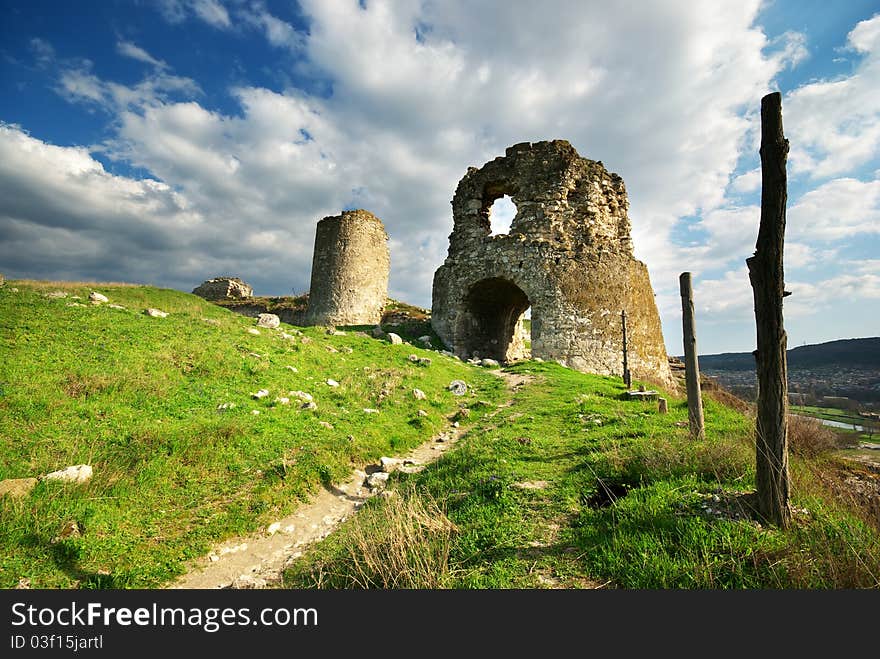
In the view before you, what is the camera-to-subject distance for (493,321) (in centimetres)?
2156

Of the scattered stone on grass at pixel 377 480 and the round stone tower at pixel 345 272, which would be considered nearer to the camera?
the scattered stone on grass at pixel 377 480

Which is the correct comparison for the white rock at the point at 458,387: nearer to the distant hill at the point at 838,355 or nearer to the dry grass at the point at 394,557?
the dry grass at the point at 394,557

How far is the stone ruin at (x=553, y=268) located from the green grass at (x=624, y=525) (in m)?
10.7

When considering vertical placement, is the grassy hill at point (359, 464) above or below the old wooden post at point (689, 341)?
below

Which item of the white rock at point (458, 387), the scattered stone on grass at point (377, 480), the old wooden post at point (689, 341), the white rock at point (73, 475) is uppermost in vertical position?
the old wooden post at point (689, 341)

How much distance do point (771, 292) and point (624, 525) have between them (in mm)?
2575

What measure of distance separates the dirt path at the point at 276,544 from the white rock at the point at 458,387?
5454 millimetres

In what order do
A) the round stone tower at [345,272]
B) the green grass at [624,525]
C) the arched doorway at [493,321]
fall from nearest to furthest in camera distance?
the green grass at [624,525]
the arched doorway at [493,321]
the round stone tower at [345,272]

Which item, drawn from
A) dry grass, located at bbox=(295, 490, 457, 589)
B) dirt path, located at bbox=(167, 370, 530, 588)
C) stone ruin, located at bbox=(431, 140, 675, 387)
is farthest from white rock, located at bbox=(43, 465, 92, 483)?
stone ruin, located at bbox=(431, 140, 675, 387)

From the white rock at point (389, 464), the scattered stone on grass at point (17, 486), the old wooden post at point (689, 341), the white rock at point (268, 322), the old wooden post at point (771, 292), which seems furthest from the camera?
the white rock at point (268, 322)

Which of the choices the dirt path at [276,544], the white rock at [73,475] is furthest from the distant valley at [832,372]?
the white rock at [73,475]

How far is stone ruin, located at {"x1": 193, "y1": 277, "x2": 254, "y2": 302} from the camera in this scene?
35.0 meters

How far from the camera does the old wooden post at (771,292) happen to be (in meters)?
3.71

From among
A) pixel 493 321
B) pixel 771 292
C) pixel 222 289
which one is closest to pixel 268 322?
pixel 493 321
